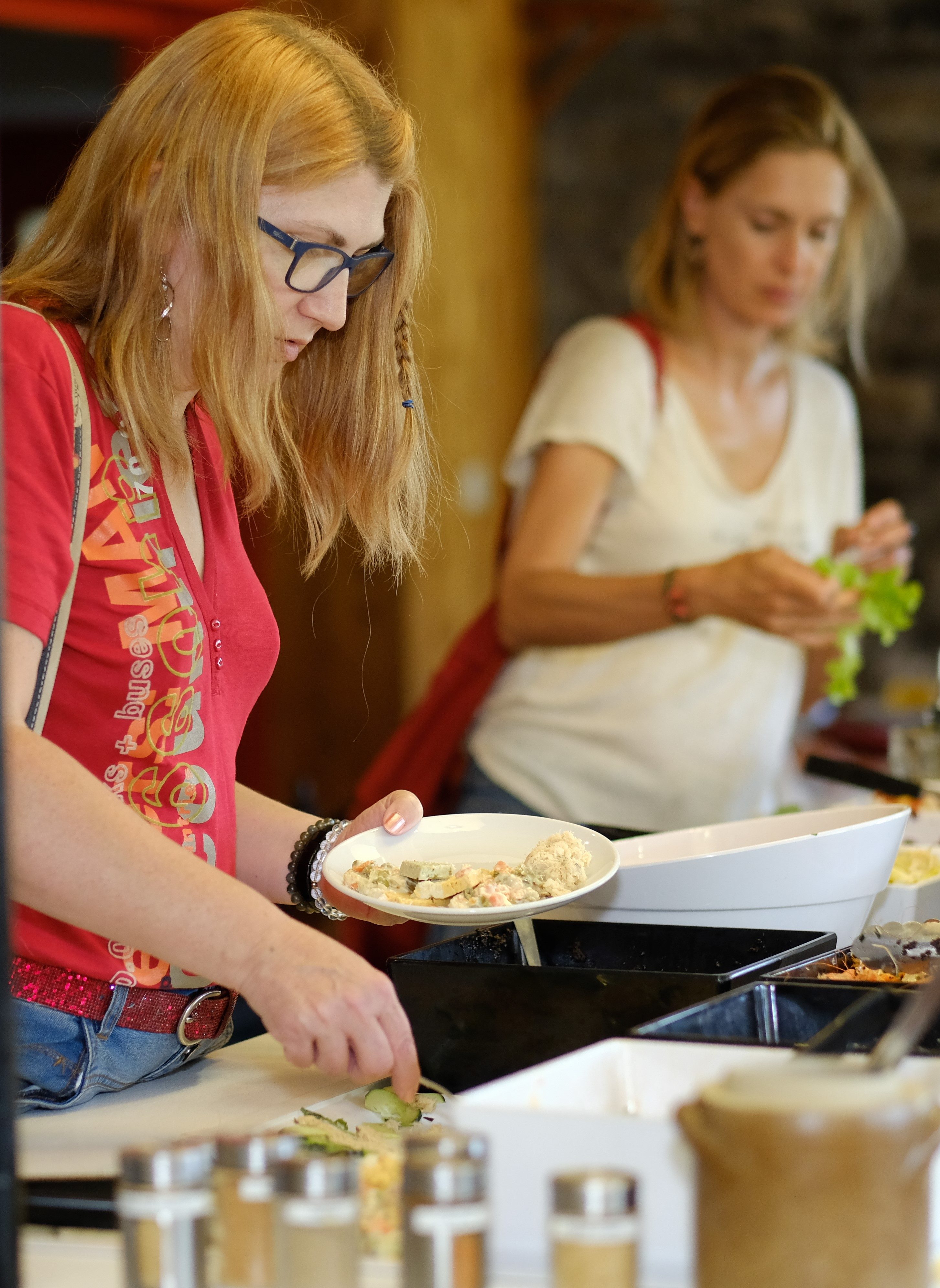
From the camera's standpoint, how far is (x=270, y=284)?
3.90 ft

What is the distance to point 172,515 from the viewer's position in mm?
1194

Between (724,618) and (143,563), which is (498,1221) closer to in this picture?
(143,563)

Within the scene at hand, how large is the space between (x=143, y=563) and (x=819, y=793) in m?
1.61

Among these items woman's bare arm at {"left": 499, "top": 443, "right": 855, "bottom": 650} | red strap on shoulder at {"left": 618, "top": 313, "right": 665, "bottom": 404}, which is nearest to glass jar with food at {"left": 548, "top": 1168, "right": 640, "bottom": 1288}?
woman's bare arm at {"left": 499, "top": 443, "right": 855, "bottom": 650}

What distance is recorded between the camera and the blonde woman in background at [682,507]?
7.25 feet

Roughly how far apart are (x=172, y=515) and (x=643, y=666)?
1.17 meters

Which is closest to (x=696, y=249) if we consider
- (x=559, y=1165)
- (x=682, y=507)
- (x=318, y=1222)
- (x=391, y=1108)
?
(x=682, y=507)

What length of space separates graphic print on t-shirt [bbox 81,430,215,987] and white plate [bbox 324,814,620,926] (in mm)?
155

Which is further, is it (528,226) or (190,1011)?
(528,226)

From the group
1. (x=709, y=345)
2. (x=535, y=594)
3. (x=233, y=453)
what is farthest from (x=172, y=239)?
(x=709, y=345)

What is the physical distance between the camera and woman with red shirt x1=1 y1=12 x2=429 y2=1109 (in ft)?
3.22

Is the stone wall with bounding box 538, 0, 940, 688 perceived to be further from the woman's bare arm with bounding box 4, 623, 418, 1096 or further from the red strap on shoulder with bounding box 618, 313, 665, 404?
the woman's bare arm with bounding box 4, 623, 418, 1096

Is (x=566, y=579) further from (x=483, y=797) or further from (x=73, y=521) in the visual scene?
(x=73, y=521)

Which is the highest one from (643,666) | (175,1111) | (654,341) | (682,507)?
(654,341)
